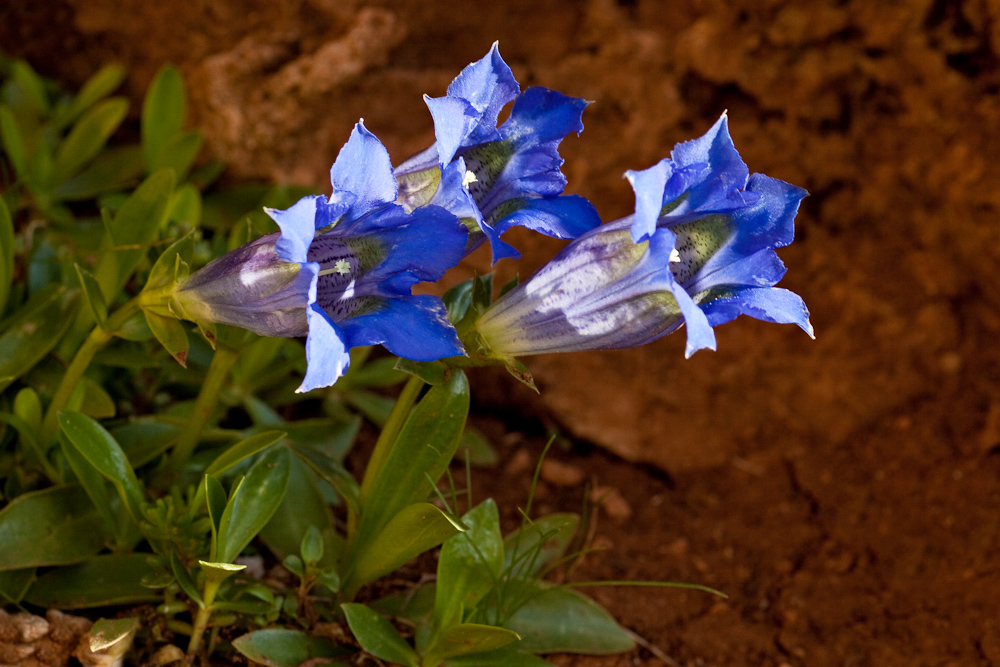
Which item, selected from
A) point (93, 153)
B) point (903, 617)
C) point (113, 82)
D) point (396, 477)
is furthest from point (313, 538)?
point (113, 82)

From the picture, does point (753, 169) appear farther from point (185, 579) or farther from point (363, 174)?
point (185, 579)

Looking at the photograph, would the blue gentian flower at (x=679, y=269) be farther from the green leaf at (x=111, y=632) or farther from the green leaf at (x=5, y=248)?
the green leaf at (x=5, y=248)

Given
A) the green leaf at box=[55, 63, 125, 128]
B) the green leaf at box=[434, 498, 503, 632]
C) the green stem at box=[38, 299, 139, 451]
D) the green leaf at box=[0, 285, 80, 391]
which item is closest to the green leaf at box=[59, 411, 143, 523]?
the green stem at box=[38, 299, 139, 451]

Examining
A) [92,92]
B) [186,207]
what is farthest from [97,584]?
[92,92]

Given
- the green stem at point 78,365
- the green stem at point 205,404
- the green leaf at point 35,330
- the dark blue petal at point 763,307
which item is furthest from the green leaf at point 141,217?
the dark blue petal at point 763,307

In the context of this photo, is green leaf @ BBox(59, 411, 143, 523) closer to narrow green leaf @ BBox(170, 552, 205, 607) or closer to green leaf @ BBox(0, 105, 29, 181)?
narrow green leaf @ BBox(170, 552, 205, 607)

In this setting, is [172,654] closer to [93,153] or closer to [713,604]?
[713,604]
